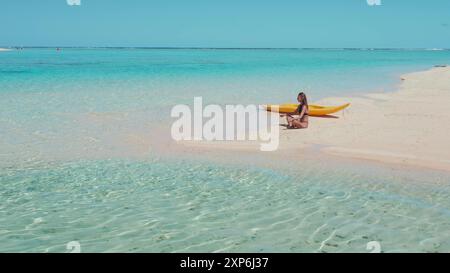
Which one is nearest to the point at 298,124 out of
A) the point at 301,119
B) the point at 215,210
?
the point at 301,119

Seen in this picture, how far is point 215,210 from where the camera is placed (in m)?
6.29

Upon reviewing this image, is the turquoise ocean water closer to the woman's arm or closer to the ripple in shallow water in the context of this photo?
the ripple in shallow water

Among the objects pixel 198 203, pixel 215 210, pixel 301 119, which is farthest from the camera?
pixel 301 119

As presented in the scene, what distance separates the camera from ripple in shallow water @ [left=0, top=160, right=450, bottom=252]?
5.30 meters

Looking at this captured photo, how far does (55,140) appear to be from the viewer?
10.6 meters

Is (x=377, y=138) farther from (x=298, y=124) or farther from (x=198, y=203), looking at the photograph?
(x=198, y=203)

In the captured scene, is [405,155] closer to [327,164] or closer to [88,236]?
[327,164]

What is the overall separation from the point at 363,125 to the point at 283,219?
7.17 m

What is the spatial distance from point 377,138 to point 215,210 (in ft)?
19.1

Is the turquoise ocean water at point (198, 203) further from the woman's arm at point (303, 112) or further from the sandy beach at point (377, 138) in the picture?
the woman's arm at point (303, 112)

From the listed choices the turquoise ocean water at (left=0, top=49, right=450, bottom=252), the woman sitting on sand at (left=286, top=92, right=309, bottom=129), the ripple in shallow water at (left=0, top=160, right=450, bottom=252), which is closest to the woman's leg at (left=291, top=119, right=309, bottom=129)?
the woman sitting on sand at (left=286, top=92, right=309, bottom=129)

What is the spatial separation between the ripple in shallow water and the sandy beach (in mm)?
1427

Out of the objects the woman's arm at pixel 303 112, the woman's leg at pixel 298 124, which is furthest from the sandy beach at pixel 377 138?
the woman's arm at pixel 303 112
